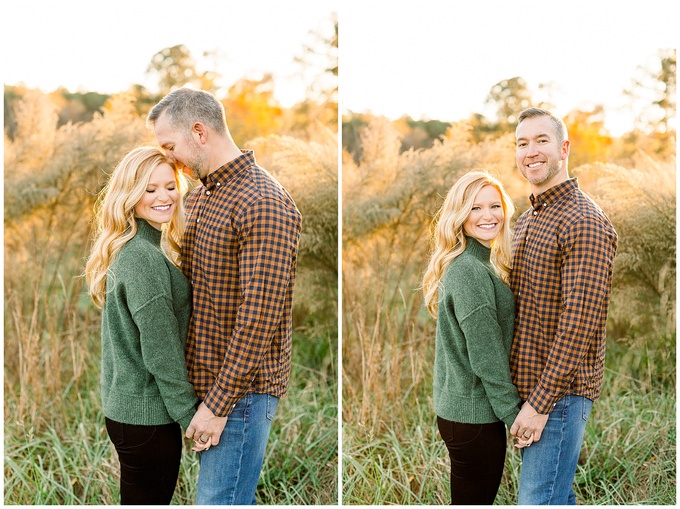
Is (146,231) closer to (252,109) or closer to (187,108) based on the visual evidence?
(187,108)

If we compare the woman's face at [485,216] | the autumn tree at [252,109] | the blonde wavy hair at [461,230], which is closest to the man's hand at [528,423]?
the blonde wavy hair at [461,230]

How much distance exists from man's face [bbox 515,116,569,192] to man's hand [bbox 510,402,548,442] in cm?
70

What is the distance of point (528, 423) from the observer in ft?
6.86

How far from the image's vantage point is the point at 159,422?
2008 millimetres

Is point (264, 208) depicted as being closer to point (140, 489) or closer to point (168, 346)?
point (168, 346)

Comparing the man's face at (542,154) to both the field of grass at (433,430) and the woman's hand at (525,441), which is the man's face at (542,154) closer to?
the woman's hand at (525,441)

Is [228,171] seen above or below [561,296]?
above

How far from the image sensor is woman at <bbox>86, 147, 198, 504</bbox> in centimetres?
195

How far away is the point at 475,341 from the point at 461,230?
14.9 inches

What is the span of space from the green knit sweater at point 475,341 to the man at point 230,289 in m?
0.52

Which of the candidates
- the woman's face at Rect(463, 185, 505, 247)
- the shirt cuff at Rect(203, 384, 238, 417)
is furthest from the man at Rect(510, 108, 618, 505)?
the shirt cuff at Rect(203, 384, 238, 417)

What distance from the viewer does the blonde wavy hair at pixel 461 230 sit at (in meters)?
2.24

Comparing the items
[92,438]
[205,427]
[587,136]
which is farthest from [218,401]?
[587,136]

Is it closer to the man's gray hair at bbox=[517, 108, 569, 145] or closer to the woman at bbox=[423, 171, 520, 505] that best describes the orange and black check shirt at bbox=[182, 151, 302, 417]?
the woman at bbox=[423, 171, 520, 505]
